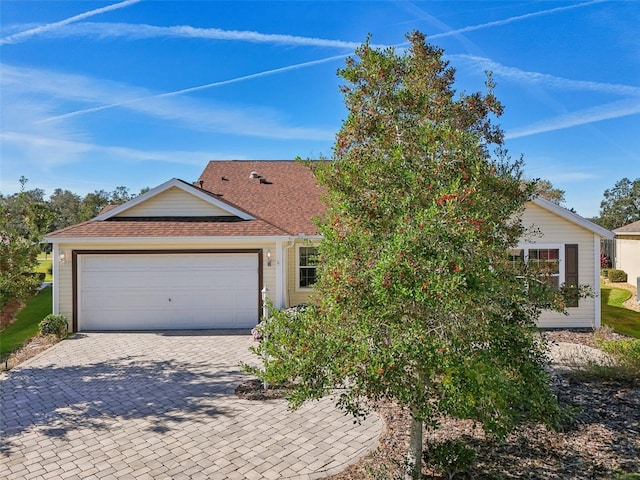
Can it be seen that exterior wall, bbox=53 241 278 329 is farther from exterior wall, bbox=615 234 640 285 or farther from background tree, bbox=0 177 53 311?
exterior wall, bbox=615 234 640 285

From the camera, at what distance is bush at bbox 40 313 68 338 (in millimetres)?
11945

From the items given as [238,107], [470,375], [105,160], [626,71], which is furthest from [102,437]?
[105,160]

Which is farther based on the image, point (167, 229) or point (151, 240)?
point (167, 229)

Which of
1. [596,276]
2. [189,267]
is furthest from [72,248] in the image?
Answer: [596,276]

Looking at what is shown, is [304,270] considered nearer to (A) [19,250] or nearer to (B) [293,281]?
(B) [293,281]

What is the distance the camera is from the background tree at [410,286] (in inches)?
133

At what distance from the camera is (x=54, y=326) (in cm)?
A: 1198

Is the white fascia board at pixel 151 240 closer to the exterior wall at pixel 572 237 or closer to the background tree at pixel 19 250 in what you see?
the background tree at pixel 19 250

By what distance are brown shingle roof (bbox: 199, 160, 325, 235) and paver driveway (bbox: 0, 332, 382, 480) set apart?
6.79 metres

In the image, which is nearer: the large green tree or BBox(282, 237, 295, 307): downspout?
BBox(282, 237, 295, 307): downspout

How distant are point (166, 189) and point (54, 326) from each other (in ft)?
17.6

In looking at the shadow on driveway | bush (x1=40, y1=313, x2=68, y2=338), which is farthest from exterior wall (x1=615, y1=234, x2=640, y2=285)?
bush (x1=40, y1=313, x2=68, y2=338)

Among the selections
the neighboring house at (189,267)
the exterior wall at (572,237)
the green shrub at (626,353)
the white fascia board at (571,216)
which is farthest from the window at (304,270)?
the green shrub at (626,353)

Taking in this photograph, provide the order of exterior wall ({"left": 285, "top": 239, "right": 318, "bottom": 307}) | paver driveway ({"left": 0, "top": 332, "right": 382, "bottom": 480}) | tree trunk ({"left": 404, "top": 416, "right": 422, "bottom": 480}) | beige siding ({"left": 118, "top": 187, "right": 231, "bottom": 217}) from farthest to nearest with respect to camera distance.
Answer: exterior wall ({"left": 285, "top": 239, "right": 318, "bottom": 307}) → beige siding ({"left": 118, "top": 187, "right": 231, "bottom": 217}) → paver driveway ({"left": 0, "top": 332, "right": 382, "bottom": 480}) → tree trunk ({"left": 404, "top": 416, "right": 422, "bottom": 480})
